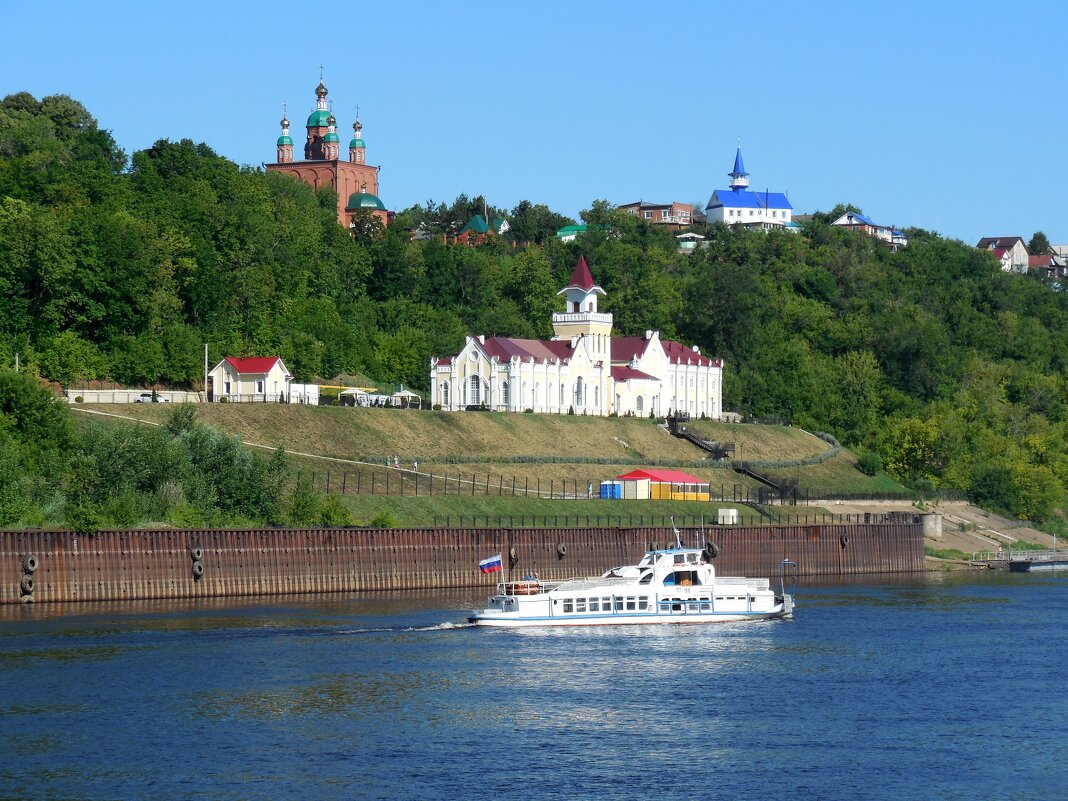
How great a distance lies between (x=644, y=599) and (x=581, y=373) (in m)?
80.4

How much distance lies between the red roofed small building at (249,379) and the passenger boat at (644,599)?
182 feet

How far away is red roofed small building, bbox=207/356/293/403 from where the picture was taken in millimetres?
139375

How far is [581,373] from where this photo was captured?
16388 centimetres

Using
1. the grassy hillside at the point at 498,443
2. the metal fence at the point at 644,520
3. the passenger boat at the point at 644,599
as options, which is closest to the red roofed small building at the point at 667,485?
the grassy hillside at the point at 498,443

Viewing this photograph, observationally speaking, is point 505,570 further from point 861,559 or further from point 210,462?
point 861,559

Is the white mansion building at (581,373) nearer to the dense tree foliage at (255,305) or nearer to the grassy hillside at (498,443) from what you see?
the grassy hillside at (498,443)

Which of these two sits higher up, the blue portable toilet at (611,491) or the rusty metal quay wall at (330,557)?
the blue portable toilet at (611,491)

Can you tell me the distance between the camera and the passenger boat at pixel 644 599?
269ft

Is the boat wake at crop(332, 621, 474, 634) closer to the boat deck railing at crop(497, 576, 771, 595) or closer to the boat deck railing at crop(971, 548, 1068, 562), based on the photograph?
the boat deck railing at crop(497, 576, 771, 595)

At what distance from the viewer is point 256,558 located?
91312 millimetres

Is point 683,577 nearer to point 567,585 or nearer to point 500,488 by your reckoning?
point 567,585

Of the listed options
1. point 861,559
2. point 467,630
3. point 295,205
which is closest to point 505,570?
point 467,630

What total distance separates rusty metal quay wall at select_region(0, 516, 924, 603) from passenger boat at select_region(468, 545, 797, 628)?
1145 centimetres

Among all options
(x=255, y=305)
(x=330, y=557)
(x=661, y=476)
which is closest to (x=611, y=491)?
(x=661, y=476)
